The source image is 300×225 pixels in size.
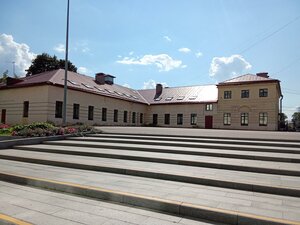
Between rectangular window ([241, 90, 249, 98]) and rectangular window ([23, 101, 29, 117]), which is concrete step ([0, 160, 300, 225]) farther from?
rectangular window ([241, 90, 249, 98])

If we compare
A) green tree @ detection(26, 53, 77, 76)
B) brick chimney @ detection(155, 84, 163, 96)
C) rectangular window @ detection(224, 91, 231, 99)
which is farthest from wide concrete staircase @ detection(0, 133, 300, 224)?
green tree @ detection(26, 53, 77, 76)

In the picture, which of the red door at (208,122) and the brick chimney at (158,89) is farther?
the brick chimney at (158,89)

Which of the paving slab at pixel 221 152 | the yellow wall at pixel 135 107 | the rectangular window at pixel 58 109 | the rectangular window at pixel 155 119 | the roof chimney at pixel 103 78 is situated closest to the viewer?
the paving slab at pixel 221 152

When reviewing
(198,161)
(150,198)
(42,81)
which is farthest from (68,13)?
(150,198)

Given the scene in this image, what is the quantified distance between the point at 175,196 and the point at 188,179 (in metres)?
1.23

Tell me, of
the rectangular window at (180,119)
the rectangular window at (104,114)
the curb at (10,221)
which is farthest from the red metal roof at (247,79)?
the curb at (10,221)

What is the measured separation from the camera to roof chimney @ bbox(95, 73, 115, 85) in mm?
36031

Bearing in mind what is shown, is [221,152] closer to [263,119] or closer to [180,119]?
[263,119]

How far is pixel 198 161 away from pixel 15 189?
5.29m

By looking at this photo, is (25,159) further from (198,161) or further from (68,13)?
(68,13)

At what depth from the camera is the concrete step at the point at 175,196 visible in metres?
4.33

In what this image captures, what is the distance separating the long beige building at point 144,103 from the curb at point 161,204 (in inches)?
807

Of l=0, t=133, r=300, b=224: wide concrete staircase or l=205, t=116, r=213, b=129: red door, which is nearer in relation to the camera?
l=0, t=133, r=300, b=224: wide concrete staircase

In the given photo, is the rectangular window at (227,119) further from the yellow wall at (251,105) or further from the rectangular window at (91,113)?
the rectangular window at (91,113)
